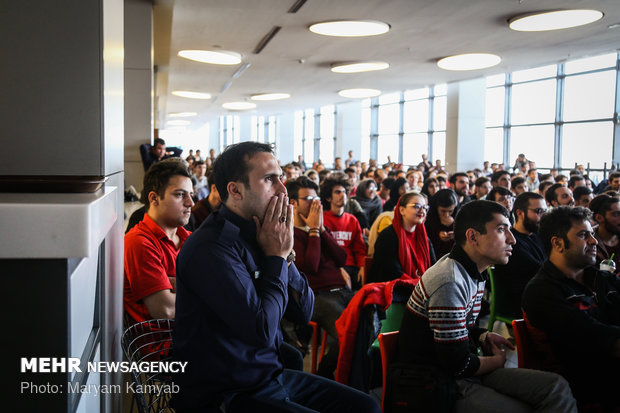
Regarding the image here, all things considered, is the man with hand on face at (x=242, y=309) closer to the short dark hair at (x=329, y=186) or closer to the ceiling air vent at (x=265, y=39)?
the short dark hair at (x=329, y=186)

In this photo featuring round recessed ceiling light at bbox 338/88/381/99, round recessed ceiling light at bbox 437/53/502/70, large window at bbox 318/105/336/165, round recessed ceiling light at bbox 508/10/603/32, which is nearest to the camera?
round recessed ceiling light at bbox 508/10/603/32

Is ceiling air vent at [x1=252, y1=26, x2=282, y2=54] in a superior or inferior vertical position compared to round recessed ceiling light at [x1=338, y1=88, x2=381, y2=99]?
inferior

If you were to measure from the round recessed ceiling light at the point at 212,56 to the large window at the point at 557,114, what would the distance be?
29.6 feet

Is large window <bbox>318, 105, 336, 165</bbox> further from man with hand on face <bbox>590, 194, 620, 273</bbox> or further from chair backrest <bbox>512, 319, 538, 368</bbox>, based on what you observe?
chair backrest <bbox>512, 319, 538, 368</bbox>

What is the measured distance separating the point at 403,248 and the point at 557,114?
12417 millimetres

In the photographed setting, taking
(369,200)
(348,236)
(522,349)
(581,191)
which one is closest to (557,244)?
(522,349)

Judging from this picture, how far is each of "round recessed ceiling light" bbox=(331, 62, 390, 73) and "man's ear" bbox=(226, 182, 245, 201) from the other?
12.0 metres

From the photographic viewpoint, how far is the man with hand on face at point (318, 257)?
13.3 ft

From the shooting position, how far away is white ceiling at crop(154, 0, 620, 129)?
320 inches

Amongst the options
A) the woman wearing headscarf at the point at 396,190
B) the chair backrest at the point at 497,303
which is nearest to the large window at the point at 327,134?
the woman wearing headscarf at the point at 396,190

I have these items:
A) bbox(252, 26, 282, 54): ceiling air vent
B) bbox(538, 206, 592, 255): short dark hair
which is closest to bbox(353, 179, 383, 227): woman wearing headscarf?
bbox(252, 26, 282, 54): ceiling air vent

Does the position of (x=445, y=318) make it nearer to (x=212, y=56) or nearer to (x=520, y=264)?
(x=520, y=264)

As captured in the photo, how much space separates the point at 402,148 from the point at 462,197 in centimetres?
1416

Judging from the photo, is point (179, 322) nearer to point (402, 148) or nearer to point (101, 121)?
point (101, 121)
